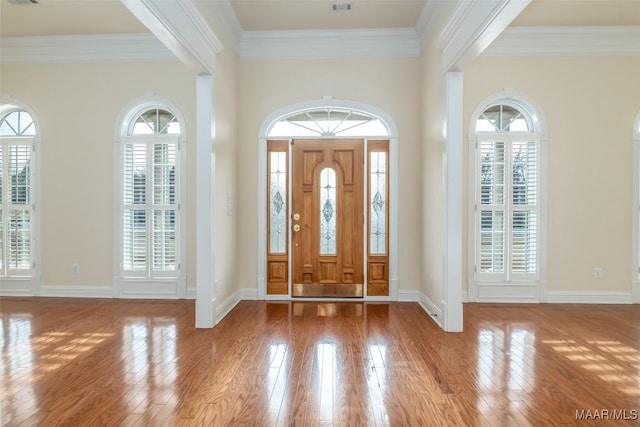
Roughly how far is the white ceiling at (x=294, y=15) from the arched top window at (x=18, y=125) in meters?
1.05

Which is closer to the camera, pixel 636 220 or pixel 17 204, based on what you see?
pixel 636 220

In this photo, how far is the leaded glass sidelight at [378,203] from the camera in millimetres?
5305

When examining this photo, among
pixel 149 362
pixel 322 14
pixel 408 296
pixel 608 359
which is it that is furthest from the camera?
pixel 408 296

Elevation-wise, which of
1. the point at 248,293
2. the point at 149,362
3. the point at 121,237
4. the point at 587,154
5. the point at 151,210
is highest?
the point at 587,154

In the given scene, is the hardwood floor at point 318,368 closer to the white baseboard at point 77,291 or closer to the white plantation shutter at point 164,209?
the white baseboard at point 77,291

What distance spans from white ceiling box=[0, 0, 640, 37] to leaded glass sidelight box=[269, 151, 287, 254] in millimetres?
1721

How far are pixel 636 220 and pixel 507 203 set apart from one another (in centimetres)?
167

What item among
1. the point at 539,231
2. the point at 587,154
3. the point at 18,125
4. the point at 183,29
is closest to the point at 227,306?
the point at 183,29

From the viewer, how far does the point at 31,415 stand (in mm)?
2307

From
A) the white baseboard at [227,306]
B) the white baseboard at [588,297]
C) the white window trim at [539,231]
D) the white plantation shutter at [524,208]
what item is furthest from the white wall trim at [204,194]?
the white baseboard at [588,297]

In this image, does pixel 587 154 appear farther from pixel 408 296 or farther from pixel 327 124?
pixel 327 124

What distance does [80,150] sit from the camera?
533 cm

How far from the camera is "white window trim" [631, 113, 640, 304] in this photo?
504 cm

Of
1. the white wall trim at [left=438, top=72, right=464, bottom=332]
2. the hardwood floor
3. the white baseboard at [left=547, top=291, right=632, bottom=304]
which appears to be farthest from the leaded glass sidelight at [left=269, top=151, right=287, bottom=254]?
the white baseboard at [left=547, top=291, right=632, bottom=304]
